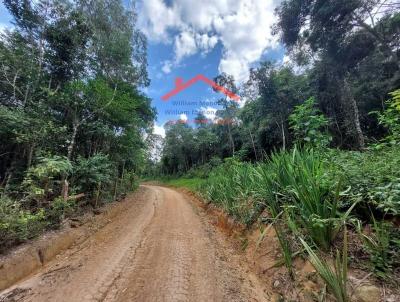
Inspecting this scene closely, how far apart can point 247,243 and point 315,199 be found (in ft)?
5.80

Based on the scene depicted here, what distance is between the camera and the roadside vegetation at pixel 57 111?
191 inches

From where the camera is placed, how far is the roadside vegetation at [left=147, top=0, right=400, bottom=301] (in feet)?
6.32

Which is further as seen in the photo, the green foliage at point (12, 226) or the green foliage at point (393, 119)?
the green foliage at point (12, 226)

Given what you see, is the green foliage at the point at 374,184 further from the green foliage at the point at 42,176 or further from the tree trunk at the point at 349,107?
the tree trunk at the point at 349,107

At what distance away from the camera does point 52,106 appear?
6965 mm

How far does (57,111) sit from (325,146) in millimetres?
8360

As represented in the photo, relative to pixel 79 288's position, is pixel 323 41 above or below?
above

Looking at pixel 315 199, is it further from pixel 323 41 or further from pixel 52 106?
pixel 323 41

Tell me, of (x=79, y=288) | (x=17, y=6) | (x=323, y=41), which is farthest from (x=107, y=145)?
(x=323, y=41)

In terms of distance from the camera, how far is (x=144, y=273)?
2.85 m

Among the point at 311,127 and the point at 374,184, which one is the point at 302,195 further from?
the point at 311,127

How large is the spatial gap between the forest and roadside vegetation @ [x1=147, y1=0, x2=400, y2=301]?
23mm

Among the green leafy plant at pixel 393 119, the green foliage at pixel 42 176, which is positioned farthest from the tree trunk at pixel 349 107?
the green foliage at pixel 42 176

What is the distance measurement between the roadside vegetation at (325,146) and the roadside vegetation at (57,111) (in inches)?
168
